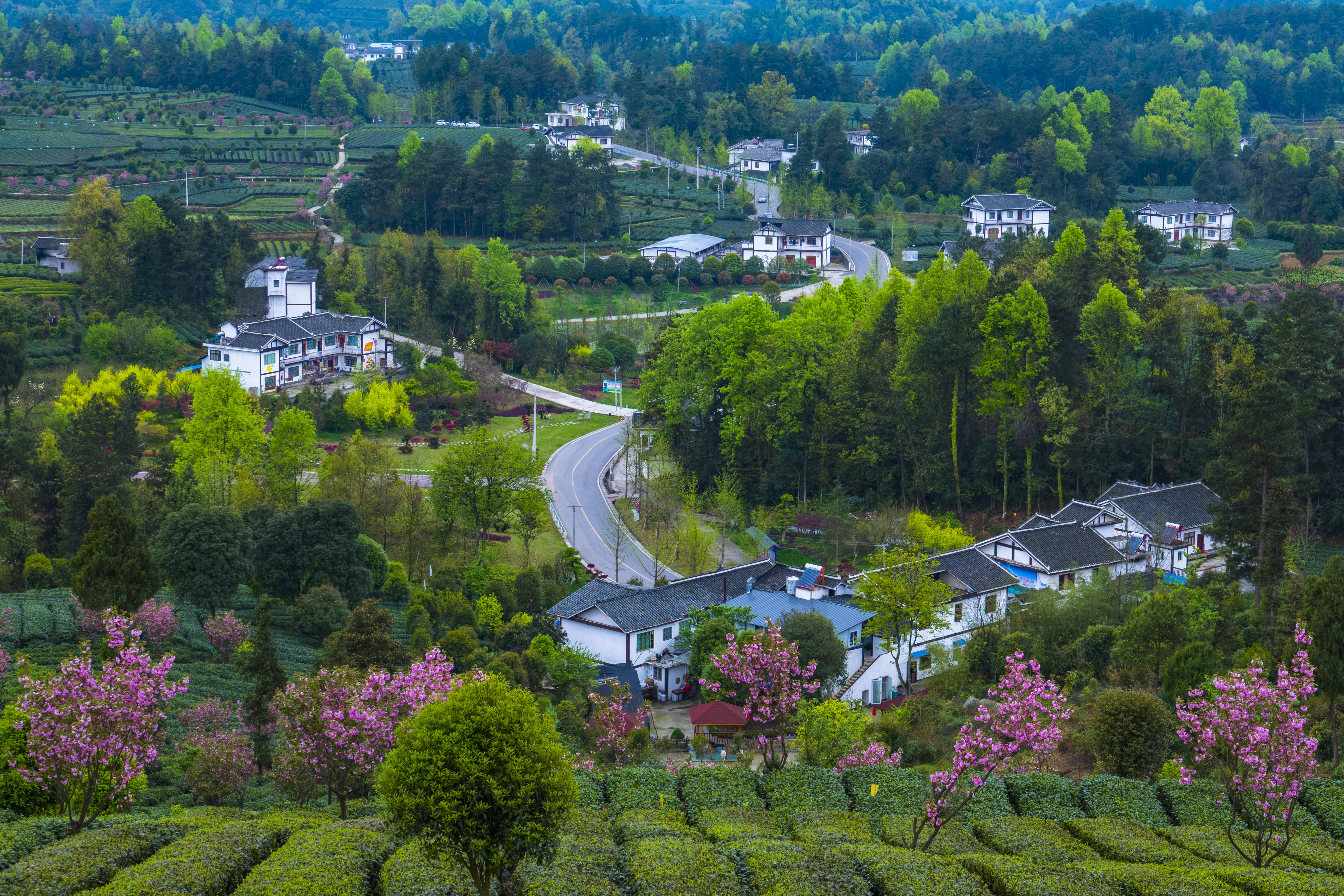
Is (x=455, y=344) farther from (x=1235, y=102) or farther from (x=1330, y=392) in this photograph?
(x=1235, y=102)

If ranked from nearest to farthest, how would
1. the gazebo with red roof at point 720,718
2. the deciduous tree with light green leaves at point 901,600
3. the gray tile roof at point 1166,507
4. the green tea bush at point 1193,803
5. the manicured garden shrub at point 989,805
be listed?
the manicured garden shrub at point 989,805 < the green tea bush at point 1193,803 < the gazebo with red roof at point 720,718 < the deciduous tree with light green leaves at point 901,600 < the gray tile roof at point 1166,507

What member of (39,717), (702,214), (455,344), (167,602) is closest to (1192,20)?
(702,214)

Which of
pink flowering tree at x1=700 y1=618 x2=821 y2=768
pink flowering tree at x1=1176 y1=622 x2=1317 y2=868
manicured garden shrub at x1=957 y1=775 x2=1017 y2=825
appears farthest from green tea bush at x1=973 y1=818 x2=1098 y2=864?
pink flowering tree at x1=700 y1=618 x2=821 y2=768

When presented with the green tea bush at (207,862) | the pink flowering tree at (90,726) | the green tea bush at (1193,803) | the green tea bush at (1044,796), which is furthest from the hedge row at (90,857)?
the green tea bush at (1193,803)

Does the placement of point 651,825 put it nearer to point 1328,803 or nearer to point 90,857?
point 90,857

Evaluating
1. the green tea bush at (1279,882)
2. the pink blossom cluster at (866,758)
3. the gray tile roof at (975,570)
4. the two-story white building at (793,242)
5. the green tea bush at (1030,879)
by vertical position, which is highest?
the two-story white building at (793,242)

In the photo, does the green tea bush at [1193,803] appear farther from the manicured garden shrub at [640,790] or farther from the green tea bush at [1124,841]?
the manicured garden shrub at [640,790]
